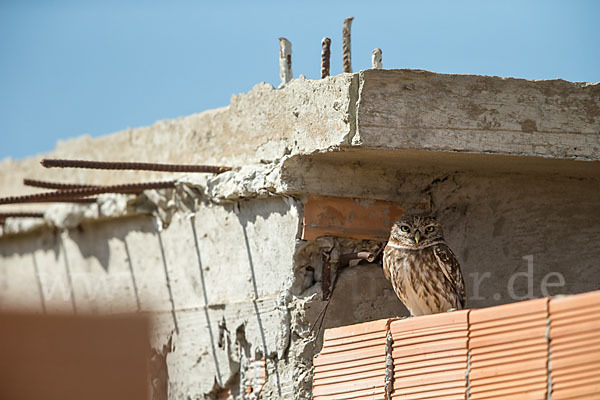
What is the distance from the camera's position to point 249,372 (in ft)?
19.0

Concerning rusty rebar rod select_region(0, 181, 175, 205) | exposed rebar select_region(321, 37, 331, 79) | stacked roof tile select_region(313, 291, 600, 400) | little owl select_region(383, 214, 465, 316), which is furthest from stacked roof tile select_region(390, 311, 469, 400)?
rusty rebar rod select_region(0, 181, 175, 205)

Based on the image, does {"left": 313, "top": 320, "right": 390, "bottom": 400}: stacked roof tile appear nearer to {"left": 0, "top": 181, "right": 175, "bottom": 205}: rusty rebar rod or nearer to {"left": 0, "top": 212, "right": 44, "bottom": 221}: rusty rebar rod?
{"left": 0, "top": 181, "right": 175, "bottom": 205}: rusty rebar rod

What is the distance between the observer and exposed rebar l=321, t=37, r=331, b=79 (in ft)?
18.6

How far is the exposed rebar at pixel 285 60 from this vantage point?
580 cm

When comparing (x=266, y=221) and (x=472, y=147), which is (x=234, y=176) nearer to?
(x=266, y=221)

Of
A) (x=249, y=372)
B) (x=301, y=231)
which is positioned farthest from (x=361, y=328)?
(x=249, y=372)

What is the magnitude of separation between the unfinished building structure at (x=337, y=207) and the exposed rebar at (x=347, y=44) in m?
0.41

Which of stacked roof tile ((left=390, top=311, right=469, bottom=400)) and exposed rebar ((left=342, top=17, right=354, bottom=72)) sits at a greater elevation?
exposed rebar ((left=342, top=17, right=354, bottom=72))

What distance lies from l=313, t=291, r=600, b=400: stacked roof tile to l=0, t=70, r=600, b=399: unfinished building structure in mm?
841

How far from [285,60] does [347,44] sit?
40 centimetres

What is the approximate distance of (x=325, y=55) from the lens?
5703mm

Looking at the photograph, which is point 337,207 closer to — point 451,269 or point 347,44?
point 451,269

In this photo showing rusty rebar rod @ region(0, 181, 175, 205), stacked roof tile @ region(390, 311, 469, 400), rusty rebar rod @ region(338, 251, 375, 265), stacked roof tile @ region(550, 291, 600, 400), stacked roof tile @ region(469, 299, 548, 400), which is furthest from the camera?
rusty rebar rod @ region(0, 181, 175, 205)

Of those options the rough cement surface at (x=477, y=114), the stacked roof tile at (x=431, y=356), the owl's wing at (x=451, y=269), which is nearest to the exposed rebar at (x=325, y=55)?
the rough cement surface at (x=477, y=114)
